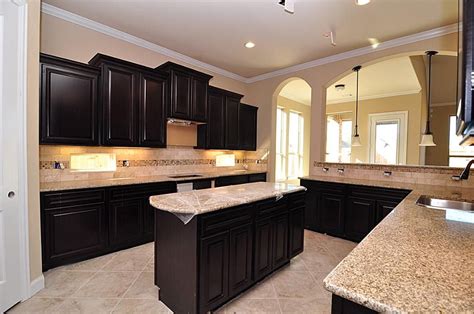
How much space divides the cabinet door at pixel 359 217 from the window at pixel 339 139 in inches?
156

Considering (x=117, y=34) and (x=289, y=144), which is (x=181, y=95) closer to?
(x=117, y=34)

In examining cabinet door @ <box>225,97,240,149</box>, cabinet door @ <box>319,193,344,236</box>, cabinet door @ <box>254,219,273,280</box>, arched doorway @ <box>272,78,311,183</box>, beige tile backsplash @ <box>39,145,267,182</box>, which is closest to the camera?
cabinet door @ <box>254,219,273,280</box>

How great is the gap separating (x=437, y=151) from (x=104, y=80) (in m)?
8.38

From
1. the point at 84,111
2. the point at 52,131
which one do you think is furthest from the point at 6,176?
the point at 84,111

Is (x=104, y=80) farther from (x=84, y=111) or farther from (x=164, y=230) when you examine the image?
(x=164, y=230)

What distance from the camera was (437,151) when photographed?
6656 mm

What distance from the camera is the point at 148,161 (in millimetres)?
3789

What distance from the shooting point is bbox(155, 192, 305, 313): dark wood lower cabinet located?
1.70 m

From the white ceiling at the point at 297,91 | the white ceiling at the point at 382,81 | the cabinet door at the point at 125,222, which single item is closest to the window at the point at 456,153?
the white ceiling at the point at 382,81

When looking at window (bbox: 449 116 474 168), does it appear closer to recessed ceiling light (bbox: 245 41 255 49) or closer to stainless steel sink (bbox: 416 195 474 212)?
stainless steel sink (bbox: 416 195 474 212)

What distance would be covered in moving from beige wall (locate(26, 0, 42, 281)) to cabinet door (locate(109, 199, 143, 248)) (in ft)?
2.54

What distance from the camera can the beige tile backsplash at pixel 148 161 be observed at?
112 inches

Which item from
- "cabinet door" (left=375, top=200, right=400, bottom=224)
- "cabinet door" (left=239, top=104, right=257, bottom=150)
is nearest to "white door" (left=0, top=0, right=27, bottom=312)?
"cabinet door" (left=239, top=104, right=257, bottom=150)

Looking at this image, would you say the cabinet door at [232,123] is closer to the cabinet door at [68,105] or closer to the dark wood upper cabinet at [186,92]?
the dark wood upper cabinet at [186,92]
